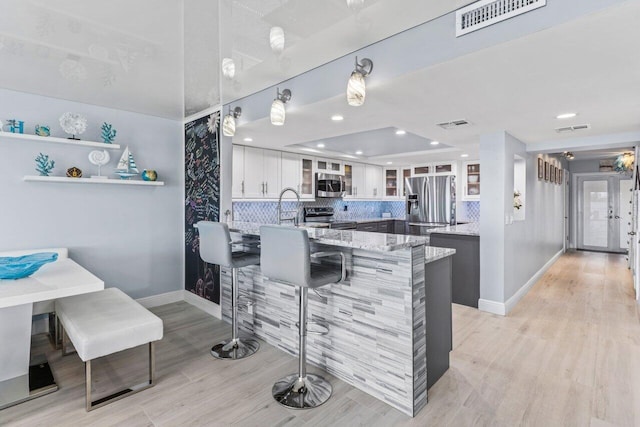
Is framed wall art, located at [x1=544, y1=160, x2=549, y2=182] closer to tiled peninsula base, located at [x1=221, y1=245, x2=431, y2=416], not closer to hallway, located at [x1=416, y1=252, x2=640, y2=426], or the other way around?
hallway, located at [x1=416, y1=252, x2=640, y2=426]

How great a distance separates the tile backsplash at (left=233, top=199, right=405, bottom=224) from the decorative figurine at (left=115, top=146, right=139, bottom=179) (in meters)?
1.61

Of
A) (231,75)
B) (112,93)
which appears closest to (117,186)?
(112,93)

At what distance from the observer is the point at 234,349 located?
9.23 ft

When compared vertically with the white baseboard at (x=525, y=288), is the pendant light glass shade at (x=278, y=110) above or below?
above

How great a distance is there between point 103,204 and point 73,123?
2.84 ft

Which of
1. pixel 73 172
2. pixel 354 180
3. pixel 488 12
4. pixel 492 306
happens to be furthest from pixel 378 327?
pixel 354 180

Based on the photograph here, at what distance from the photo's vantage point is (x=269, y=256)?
7.14 feet

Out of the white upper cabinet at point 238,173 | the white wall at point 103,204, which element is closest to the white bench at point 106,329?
the white wall at point 103,204

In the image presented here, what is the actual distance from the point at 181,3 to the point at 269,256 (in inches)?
61.8

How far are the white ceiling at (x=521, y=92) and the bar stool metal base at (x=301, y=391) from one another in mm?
2093

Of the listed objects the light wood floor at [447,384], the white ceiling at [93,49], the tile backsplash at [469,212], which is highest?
the white ceiling at [93,49]

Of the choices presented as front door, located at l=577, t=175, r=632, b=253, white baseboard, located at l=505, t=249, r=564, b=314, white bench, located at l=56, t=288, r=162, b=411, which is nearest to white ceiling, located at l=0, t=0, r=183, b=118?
white bench, located at l=56, t=288, r=162, b=411

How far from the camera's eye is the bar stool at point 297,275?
1994 mm

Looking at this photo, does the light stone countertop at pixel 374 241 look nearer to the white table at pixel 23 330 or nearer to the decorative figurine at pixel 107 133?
the white table at pixel 23 330
